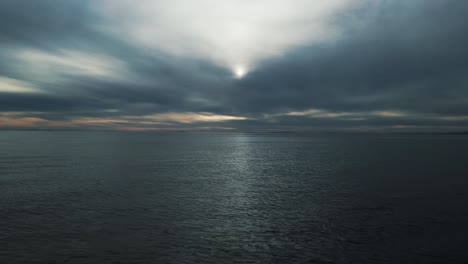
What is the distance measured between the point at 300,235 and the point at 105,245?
1550 centimetres

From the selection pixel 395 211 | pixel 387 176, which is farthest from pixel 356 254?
pixel 387 176

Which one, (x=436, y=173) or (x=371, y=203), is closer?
(x=371, y=203)

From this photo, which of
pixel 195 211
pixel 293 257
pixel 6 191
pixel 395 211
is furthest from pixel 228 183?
pixel 6 191

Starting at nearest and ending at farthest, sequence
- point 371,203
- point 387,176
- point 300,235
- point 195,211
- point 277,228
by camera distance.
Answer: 1. point 300,235
2. point 277,228
3. point 195,211
4. point 371,203
5. point 387,176

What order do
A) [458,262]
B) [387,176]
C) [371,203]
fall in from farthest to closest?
[387,176], [371,203], [458,262]

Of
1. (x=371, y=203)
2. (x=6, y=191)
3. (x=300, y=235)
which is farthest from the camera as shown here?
(x=6, y=191)

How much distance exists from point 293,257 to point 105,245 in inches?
548

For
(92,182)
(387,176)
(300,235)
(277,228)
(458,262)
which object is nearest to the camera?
(458,262)

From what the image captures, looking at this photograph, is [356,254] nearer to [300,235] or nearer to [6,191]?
[300,235]

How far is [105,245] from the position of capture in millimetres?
21750

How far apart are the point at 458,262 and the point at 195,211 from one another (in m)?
22.5

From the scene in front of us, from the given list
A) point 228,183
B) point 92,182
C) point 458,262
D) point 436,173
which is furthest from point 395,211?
point 92,182

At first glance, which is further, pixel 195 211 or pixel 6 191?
pixel 6 191

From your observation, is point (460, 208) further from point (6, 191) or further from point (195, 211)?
point (6, 191)
